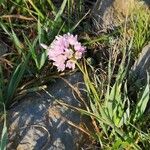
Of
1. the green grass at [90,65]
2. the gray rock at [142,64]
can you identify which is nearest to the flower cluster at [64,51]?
the green grass at [90,65]

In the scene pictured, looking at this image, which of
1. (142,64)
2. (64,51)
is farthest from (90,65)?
(142,64)

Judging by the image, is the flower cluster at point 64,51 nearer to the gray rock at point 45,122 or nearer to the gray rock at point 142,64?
the gray rock at point 45,122

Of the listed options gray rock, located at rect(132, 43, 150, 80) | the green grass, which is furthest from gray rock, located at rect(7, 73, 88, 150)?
gray rock, located at rect(132, 43, 150, 80)

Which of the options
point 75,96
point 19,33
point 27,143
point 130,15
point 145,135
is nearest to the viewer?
point 145,135

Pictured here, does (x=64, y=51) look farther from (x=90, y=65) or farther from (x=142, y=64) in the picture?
(x=142, y=64)

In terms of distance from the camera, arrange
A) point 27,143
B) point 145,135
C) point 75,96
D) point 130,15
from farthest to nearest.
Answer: point 130,15
point 75,96
point 27,143
point 145,135

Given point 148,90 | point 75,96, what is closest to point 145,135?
point 148,90

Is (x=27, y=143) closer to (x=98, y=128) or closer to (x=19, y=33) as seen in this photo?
(x=98, y=128)
